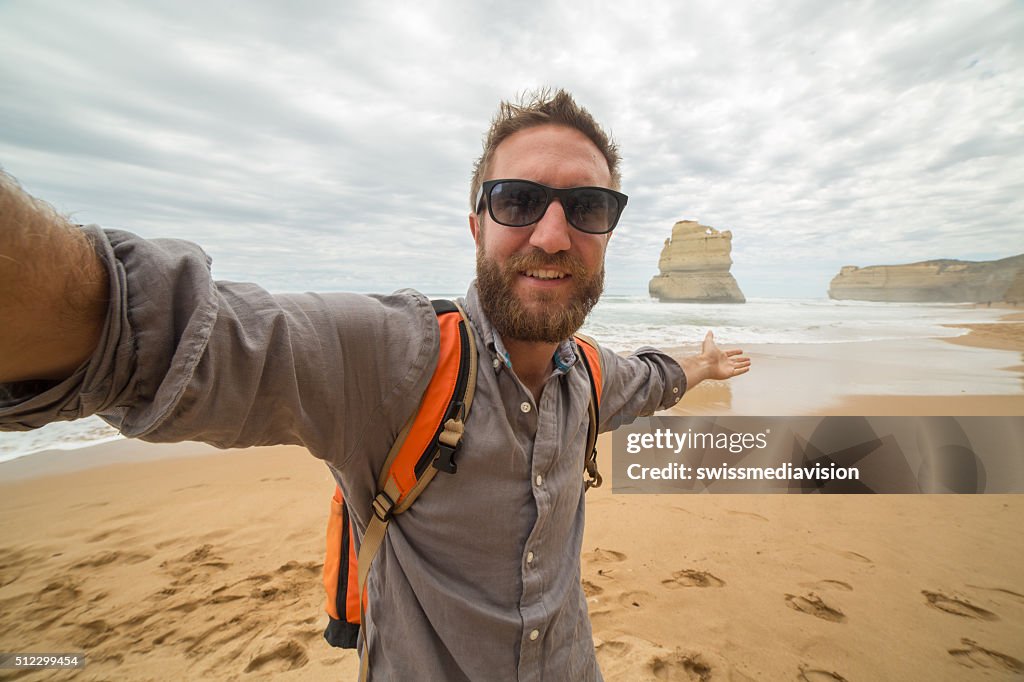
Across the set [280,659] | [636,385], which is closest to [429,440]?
[636,385]

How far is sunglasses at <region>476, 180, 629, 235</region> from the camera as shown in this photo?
138cm

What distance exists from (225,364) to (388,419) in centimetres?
38

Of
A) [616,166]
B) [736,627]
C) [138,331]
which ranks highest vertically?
[616,166]

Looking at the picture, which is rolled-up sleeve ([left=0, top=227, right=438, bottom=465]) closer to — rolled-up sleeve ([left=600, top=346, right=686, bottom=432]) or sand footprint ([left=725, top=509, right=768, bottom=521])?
rolled-up sleeve ([left=600, top=346, right=686, bottom=432])

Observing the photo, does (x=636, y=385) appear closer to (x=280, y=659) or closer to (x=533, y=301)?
(x=533, y=301)

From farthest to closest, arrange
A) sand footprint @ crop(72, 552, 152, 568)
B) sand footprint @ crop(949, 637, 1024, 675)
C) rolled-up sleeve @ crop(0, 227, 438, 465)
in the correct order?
sand footprint @ crop(72, 552, 152, 568), sand footprint @ crop(949, 637, 1024, 675), rolled-up sleeve @ crop(0, 227, 438, 465)

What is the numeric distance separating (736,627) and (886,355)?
12.3m

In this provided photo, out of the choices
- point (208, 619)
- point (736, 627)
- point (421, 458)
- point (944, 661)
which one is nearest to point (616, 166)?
point (421, 458)

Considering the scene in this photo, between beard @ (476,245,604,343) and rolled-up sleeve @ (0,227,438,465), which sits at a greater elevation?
beard @ (476,245,604,343)

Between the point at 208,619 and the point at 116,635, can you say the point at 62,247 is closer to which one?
the point at 208,619

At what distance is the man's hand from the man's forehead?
1.26 metres

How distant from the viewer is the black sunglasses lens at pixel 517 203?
1385 mm

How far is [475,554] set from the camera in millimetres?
1123

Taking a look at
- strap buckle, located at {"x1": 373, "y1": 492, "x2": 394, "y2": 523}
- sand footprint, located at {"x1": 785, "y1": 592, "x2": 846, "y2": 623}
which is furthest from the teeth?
sand footprint, located at {"x1": 785, "y1": 592, "x2": 846, "y2": 623}
